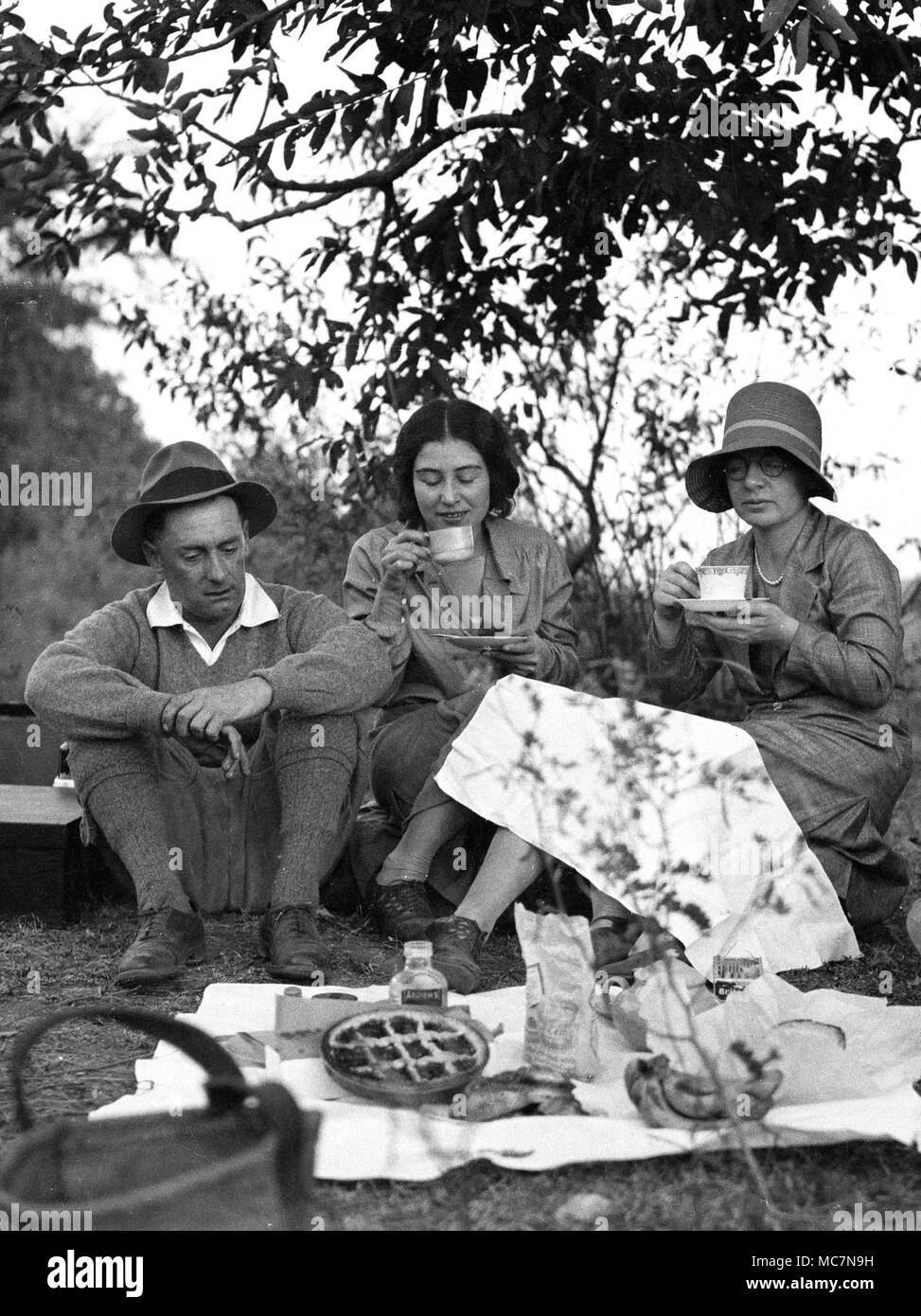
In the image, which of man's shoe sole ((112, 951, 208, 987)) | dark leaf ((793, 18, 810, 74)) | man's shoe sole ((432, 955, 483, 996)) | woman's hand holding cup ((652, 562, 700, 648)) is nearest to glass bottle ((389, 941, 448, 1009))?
man's shoe sole ((432, 955, 483, 996))

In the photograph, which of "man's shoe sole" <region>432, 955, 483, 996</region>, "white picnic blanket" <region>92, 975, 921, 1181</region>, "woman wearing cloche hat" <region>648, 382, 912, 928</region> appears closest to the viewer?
"white picnic blanket" <region>92, 975, 921, 1181</region>

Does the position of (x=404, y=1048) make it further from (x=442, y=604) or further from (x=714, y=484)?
(x=714, y=484)

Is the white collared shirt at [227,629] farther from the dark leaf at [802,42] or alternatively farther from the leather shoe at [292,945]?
the dark leaf at [802,42]

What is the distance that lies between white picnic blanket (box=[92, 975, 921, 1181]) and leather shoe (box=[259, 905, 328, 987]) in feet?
1.67

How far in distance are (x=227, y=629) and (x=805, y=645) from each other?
1.57 metres

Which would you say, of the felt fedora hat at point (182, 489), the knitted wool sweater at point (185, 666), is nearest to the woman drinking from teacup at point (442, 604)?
the knitted wool sweater at point (185, 666)

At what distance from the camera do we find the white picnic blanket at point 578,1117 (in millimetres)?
2484

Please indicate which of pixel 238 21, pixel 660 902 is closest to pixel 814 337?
pixel 238 21

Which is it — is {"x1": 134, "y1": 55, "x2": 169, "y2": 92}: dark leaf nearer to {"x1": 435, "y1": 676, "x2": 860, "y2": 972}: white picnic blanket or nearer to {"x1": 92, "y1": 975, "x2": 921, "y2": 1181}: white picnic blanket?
{"x1": 435, "y1": 676, "x2": 860, "y2": 972}: white picnic blanket

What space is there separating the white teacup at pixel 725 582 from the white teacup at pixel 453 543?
25.1 inches

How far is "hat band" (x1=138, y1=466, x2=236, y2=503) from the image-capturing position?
4117 millimetres

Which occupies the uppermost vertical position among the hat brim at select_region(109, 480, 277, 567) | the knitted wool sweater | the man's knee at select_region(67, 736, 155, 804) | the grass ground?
the hat brim at select_region(109, 480, 277, 567)

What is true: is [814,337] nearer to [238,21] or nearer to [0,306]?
[238,21]
